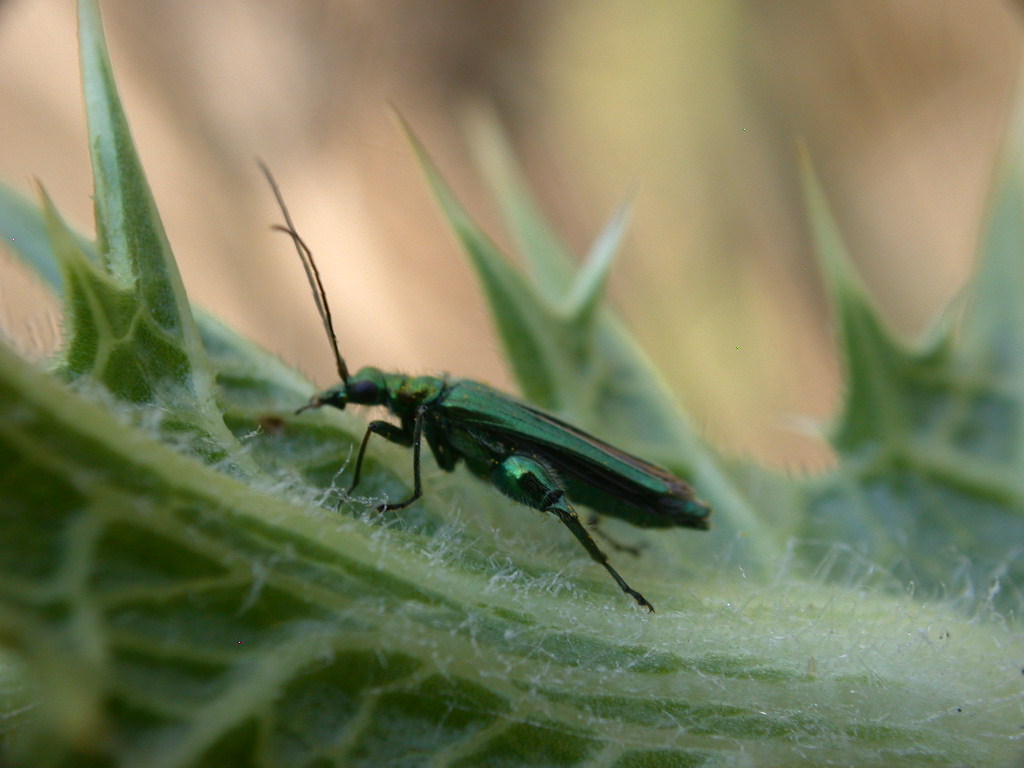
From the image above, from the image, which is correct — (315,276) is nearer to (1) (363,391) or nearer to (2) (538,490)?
(1) (363,391)

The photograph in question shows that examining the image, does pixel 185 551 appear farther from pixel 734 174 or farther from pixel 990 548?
pixel 734 174

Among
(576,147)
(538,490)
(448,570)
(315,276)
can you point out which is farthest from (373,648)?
(576,147)

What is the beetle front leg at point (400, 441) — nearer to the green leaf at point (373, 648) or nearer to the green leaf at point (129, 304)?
the green leaf at point (373, 648)

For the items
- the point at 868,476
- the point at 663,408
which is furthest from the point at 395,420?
the point at 868,476

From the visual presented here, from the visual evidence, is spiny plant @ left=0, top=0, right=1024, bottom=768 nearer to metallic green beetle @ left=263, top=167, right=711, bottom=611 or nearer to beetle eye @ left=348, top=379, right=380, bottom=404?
metallic green beetle @ left=263, top=167, right=711, bottom=611

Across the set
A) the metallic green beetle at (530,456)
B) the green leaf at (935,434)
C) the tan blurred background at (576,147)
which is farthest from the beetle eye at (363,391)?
the tan blurred background at (576,147)

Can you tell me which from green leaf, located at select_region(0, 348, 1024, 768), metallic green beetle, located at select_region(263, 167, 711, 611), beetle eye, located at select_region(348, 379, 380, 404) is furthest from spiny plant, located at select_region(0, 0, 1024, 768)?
beetle eye, located at select_region(348, 379, 380, 404)
